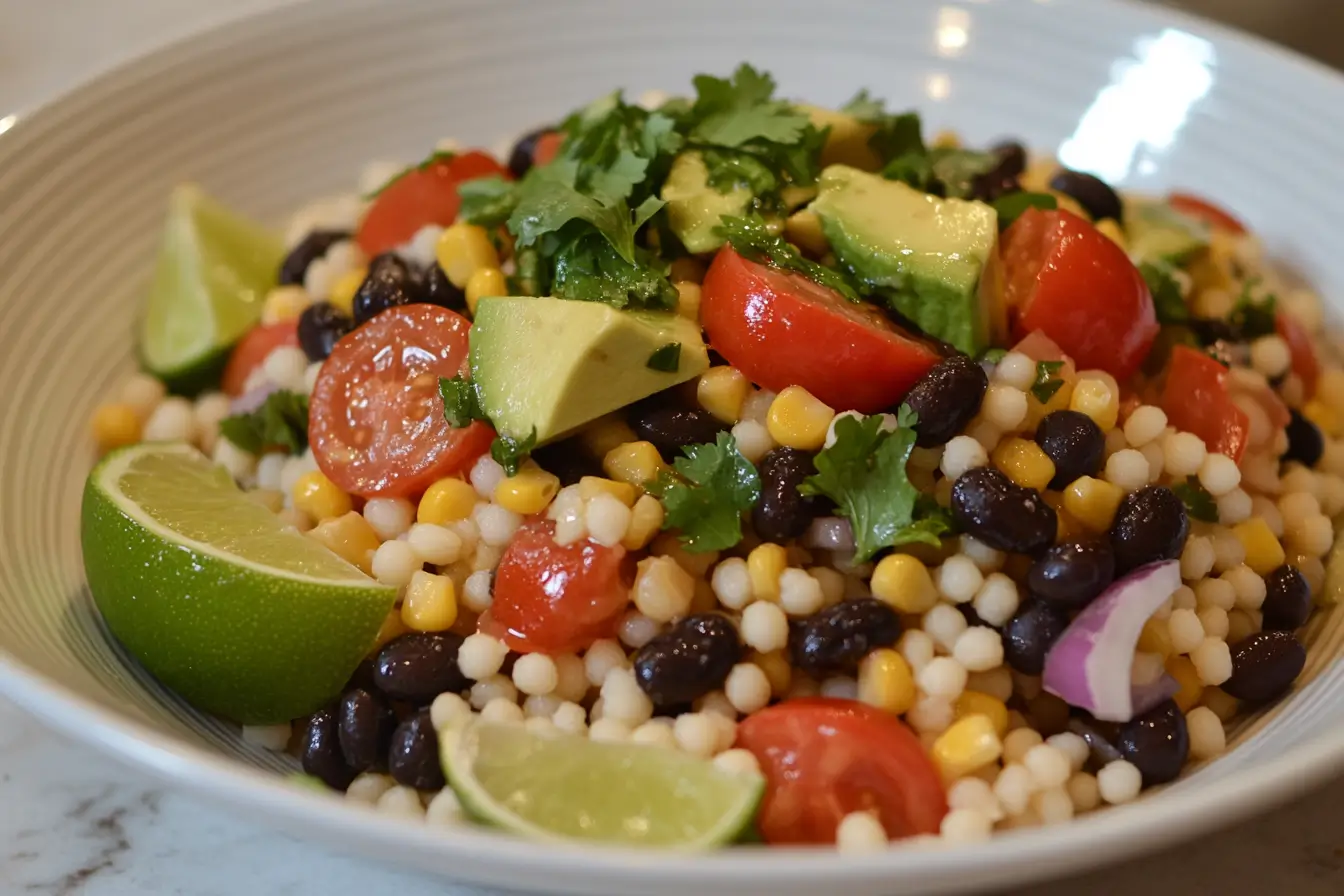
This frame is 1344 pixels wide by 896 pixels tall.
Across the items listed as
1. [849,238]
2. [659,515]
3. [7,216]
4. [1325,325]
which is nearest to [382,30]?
[7,216]

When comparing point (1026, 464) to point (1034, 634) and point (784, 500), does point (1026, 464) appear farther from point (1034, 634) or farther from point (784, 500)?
point (784, 500)

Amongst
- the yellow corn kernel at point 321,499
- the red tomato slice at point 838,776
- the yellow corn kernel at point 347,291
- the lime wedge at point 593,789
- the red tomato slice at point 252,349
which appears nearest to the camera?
the lime wedge at point 593,789

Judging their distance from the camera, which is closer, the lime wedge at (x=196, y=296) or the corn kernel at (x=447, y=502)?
the corn kernel at (x=447, y=502)

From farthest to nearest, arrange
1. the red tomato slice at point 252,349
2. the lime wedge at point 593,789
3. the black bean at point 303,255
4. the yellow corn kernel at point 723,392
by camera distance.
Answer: the black bean at point 303,255, the red tomato slice at point 252,349, the yellow corn kernel at point 723,392, the lime wedge at point 593,789

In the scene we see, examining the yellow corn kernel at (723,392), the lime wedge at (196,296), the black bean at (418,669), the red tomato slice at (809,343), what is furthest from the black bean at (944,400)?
the lime wedge at (196,296)

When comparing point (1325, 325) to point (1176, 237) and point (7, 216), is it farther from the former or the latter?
point (7, 216)

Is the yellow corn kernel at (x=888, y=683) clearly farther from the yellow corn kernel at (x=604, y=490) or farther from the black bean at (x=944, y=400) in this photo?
the yellow corn kernel at (x=604, y=490)
